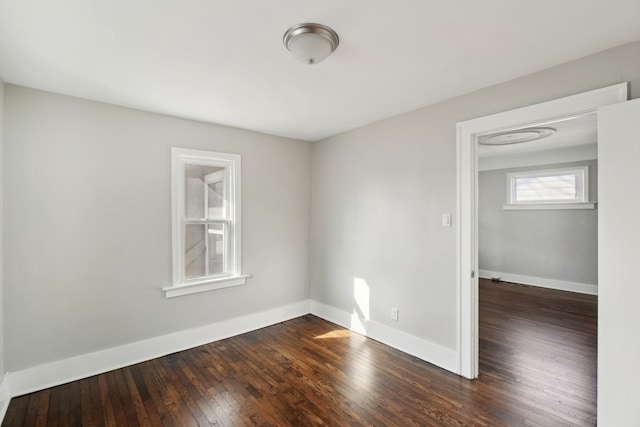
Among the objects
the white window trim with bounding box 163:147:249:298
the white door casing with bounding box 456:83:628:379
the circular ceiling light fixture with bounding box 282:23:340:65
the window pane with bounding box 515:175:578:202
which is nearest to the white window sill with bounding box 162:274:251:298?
the white window trim with bounding box 163:147:249:298

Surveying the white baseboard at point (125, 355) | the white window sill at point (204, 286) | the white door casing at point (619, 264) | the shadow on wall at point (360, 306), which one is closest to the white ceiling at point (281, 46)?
the white door casing at point (619, 264)

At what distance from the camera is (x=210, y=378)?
2.62 metres

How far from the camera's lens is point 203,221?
3.35 m

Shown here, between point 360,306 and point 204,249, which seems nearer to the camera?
point 204,249

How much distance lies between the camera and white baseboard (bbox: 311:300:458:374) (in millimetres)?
2750

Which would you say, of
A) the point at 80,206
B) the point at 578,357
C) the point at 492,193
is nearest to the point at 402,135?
the point at 578,357

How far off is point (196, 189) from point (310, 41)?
2.21m

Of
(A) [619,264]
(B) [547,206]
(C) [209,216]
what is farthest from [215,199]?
(B) [547,206]

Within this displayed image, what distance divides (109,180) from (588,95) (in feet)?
12.5

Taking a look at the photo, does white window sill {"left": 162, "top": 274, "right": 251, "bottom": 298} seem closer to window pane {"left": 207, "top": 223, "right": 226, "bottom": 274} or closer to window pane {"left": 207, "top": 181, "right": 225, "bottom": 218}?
window pane {"left": 207, "top": 223, "right": 226, "bottom": 274}

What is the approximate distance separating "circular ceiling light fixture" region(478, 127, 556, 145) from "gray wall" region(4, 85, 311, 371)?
3465 mm

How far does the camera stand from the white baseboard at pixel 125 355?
2.40 meters

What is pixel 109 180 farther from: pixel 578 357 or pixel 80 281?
pixel 578 357

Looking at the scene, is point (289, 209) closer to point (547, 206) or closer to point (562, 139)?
point (562, 139)
